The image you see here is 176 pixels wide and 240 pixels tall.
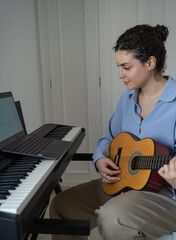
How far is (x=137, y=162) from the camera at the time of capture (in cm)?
133

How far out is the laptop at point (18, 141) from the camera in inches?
44.3

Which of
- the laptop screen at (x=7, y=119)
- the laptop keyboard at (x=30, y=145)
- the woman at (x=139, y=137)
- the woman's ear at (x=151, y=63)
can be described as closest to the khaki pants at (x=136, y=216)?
the woman at (x=139, y=137)

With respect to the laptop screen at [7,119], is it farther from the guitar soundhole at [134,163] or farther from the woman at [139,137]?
Answer: the guitar soundhole at [134,163]

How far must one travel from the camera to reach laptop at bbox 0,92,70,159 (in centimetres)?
113

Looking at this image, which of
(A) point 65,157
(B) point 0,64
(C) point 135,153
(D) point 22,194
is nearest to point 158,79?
(C) point 135,153

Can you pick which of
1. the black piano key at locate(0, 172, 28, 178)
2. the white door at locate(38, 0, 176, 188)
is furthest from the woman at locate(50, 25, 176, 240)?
the white door at locate(38, 0, 176, 188)

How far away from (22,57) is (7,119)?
4.25 feet

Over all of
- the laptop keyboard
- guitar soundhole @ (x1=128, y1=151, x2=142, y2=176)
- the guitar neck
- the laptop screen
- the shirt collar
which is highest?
the shirt collar

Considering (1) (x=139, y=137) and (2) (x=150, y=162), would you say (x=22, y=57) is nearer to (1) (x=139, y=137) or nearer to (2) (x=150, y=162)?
(1) (x=139, y=137)

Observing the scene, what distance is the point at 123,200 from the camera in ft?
3.91

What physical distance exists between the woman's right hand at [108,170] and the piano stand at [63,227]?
51 centimetres

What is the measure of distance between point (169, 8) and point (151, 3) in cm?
17

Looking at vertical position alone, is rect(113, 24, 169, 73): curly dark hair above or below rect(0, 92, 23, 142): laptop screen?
above

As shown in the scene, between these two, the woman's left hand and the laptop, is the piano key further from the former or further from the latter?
the woman's left hand
